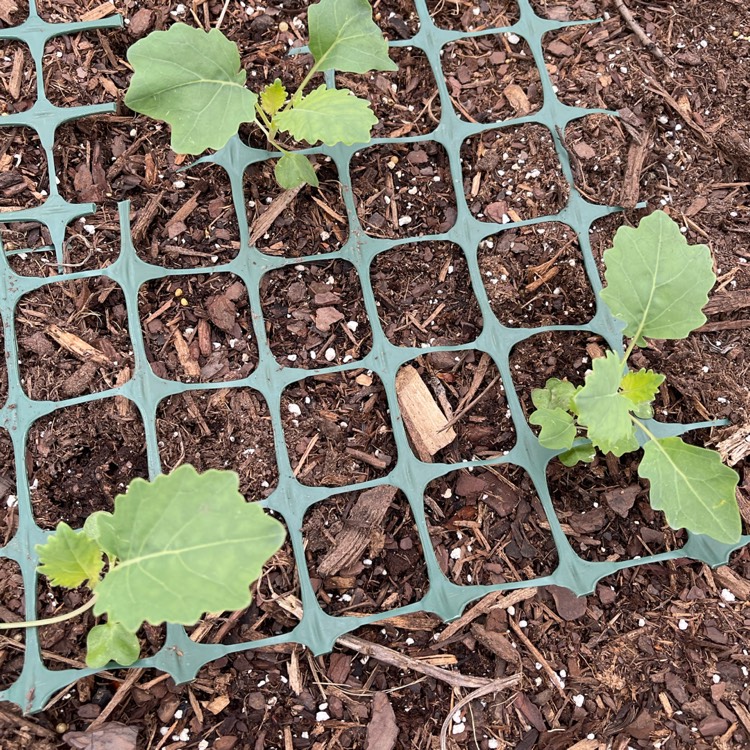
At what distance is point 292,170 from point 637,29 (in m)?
0.83

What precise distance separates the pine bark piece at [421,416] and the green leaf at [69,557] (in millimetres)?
582

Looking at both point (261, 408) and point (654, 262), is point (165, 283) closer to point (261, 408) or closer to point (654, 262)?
point (261, 408)

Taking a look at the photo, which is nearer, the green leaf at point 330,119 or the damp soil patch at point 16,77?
the green leaf at point 330,119

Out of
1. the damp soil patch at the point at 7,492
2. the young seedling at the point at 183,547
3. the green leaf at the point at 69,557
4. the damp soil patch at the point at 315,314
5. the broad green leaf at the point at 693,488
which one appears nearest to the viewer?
the young seedling at the point at 183,547

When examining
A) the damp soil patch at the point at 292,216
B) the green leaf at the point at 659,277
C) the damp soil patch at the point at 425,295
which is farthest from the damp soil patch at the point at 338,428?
the green leaf at the point at 659,277

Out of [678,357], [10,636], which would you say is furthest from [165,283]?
[678,357]

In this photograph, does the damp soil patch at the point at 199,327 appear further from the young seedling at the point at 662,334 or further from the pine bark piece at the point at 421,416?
the young seedling at the point at 662,334

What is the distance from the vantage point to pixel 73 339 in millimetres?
1297

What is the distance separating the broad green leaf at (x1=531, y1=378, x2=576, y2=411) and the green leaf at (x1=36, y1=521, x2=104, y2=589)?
2.62 feet

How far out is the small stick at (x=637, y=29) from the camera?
1.47 metres

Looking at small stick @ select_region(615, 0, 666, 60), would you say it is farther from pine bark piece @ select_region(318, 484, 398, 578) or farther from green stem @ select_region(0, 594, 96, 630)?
green stem @ select_region(0, 594, 96, 630)

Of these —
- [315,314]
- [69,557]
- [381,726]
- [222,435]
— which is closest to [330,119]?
[315,314]

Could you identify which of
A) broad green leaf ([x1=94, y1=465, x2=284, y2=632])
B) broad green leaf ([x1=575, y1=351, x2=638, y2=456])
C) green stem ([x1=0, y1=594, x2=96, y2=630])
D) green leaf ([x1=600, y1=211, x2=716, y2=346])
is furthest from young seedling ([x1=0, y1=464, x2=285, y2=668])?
green leaf ([x1=600, y1=211, x2=716, y2=346])

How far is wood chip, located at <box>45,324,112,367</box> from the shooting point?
1.29m
